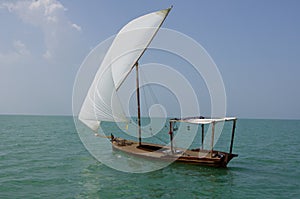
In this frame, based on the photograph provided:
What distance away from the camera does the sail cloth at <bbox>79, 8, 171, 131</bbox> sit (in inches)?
811

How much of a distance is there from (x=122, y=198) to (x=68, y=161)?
34.5 feet

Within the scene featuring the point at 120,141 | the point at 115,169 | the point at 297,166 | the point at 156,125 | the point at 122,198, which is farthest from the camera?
the point at 156,125

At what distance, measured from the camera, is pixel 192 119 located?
65.0 feet

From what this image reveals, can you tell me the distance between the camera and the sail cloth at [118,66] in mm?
20594

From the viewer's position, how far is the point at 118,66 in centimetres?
2183

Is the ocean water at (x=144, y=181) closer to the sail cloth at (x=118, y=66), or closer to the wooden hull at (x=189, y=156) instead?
the wooden hull at (x=189, y=156)

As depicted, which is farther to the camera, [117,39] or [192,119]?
[117,39]

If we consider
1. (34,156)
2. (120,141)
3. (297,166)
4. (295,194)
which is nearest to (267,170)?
(297,166)

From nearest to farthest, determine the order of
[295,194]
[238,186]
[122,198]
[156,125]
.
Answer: [122,198], [295,194], [238,186], [156,125]

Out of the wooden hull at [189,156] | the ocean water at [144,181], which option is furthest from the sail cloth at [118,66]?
the ocean water at [144,181]

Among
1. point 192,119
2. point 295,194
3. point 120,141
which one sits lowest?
point 295,194

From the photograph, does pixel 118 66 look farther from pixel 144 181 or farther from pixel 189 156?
pixel 144 181

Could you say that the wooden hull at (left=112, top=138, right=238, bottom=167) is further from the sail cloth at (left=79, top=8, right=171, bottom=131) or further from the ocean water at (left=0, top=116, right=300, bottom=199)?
the sail cloth at (left=79, top=8, right=171, bottom=131)

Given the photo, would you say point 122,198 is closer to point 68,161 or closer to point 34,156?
point 68,161
